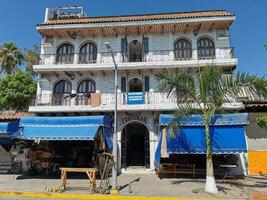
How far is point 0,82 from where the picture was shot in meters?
25.4

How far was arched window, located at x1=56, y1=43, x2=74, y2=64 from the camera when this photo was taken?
19.8 meters

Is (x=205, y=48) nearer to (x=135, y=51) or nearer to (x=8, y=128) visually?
(x=135, y=51)

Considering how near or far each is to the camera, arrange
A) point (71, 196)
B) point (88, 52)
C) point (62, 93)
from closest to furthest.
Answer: point (71, 196)
point (62, 93)
point (88, 52)

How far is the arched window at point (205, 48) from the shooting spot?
1886 centimetres

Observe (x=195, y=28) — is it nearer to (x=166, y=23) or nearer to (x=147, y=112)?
(x=166, y=23)

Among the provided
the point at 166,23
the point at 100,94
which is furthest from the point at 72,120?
the point at 166,23

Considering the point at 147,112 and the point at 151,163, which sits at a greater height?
the point at 147,112

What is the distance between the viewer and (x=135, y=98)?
17.6 meters

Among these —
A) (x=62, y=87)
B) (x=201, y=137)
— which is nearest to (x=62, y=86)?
(x=62, y=87)

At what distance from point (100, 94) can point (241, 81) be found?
33.5ft

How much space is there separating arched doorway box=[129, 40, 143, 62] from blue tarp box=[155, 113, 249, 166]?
25.7 feet

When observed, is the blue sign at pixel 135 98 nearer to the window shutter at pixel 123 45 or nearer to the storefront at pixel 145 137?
the storefront at pixel 145 137

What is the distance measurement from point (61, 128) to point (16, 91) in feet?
41.3

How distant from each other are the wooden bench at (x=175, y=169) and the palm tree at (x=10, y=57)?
25.9 m
